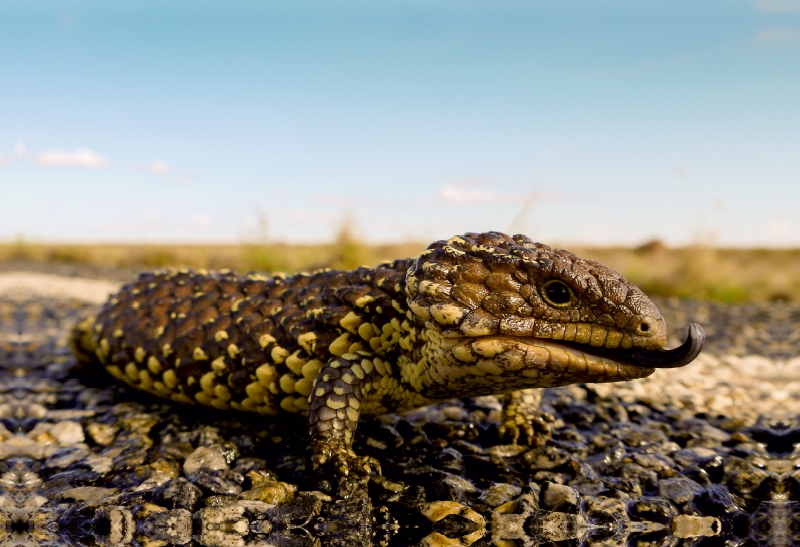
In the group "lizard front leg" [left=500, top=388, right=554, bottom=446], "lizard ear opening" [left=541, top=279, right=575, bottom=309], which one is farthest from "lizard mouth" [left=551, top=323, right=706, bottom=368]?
"lizard front leg" [left=500, top=388, right=554, bottom=446]

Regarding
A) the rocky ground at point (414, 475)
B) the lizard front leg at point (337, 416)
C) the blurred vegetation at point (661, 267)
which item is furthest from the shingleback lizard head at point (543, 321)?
the blurred vegetation at point (661, 267)

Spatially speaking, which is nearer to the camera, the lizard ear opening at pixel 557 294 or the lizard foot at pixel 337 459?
the lizard ear opening at pixel 557 294

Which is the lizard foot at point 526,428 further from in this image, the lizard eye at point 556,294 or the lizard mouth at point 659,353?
the lizard eye at point 556,294

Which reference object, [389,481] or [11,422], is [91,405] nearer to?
[11,422]

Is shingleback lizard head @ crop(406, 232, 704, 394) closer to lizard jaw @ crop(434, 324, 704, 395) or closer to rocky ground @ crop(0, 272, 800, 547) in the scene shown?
lizard jaw @ crop(434, 324, 704, 395)

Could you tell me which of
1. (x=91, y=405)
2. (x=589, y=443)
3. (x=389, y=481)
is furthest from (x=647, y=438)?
(x=91, y=405)

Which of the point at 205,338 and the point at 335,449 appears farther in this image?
the point at 205,338
